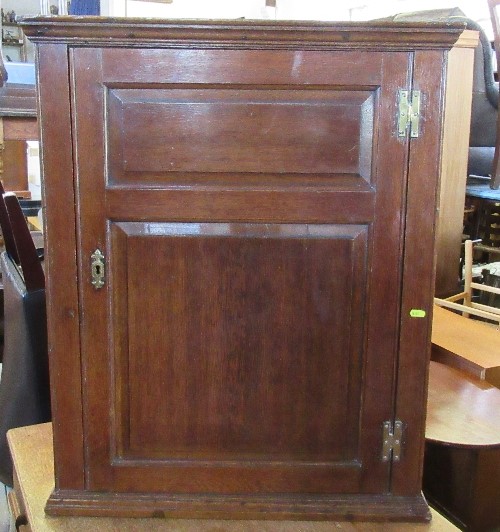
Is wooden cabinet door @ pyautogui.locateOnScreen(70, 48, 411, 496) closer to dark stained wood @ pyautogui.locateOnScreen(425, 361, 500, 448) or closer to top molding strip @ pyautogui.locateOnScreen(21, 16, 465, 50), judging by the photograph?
top molding strip @ pyautogui.locateOnScreen(21, 16, 465, 50)

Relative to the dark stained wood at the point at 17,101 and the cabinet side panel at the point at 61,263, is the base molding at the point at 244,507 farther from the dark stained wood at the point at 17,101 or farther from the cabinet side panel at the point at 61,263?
the dark stained wood at the point at 17,101

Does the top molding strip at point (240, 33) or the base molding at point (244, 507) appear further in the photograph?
the base molding at point (244, 507)

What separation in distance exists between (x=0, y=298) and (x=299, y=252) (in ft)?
7.98

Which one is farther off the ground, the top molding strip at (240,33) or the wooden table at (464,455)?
the top molding strip at (240,33)

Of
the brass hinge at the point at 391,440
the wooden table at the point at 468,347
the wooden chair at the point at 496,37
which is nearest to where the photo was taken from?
the brass hinge at the point at 391,440

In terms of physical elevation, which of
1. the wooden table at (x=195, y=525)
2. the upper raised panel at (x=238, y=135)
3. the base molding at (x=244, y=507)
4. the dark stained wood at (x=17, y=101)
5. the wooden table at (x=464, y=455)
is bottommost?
the wooden table at (x=464, y=455)

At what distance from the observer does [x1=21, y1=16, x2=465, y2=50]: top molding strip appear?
927 millimetres

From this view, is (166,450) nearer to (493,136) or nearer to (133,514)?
(133,514)

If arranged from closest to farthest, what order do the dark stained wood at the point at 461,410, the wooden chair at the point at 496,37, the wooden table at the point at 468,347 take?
the dark stained wood at the point at 461,410 → the wooden table at the point at 468,347 → the wooden chair at the point at 496,37

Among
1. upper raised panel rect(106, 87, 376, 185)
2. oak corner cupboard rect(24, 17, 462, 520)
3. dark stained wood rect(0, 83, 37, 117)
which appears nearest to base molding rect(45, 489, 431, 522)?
oak corner cupboard rect(24, 17, 462, 520)

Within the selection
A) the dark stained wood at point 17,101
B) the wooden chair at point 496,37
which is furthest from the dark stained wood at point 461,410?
the dark stained wood at point 17,101

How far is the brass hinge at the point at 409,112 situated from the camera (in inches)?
37.9

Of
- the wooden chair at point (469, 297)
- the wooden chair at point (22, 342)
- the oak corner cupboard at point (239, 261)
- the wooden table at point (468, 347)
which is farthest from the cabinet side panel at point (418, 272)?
the wooden chair at point (469, 297)

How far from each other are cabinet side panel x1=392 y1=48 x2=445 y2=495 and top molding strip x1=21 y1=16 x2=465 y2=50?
4 cm
